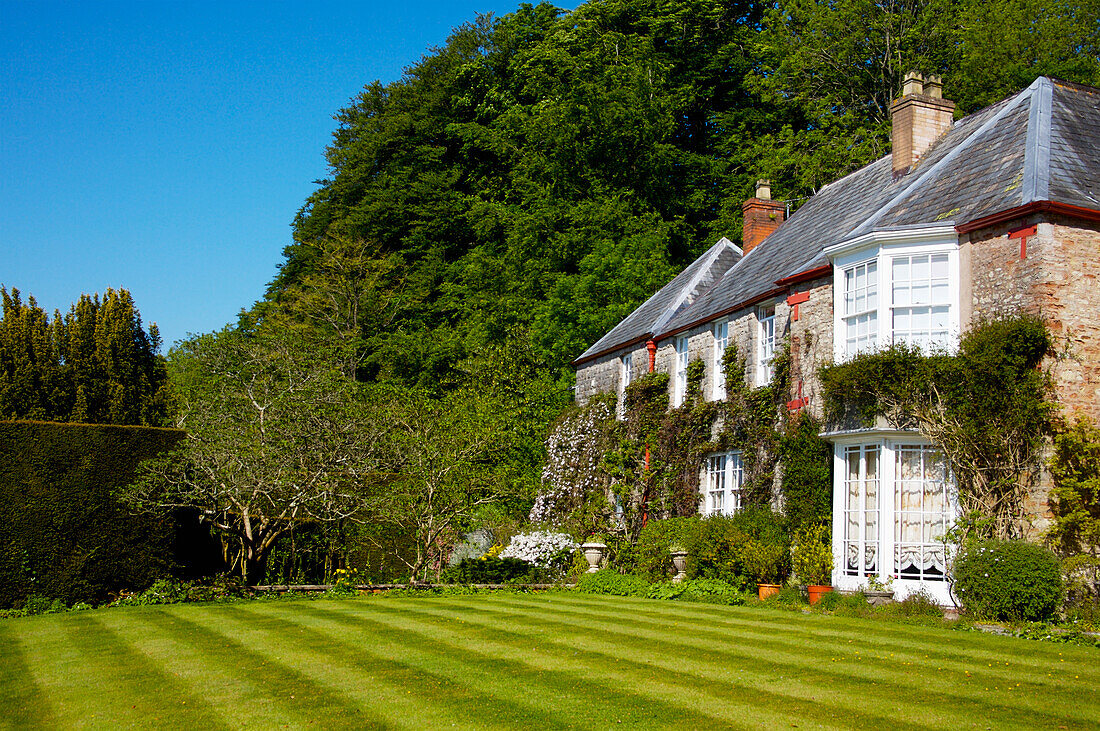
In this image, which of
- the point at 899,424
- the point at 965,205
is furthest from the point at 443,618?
the point at 965,205

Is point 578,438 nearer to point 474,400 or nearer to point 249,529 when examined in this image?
point 474,400

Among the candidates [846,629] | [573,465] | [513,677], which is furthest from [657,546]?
[513,677]

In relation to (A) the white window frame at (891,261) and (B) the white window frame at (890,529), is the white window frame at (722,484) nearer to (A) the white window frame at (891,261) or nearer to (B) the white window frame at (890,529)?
(B) the white window frame at (890,529)

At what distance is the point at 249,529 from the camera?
1588 cm

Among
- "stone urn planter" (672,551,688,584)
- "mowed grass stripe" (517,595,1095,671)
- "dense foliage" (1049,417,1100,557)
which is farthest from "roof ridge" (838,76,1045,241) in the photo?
"stone urn planter" (672,551,688,584)

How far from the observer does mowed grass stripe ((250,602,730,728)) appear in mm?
6777

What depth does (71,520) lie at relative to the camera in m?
14.1

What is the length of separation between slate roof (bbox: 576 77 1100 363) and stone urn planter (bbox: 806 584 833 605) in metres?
5.65

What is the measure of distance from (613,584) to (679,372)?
6344mm

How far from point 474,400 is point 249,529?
9.85 m

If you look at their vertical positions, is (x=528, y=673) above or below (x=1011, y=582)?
below

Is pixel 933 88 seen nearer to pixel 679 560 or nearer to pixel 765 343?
pixel 765 343

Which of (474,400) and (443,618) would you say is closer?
(443,618)

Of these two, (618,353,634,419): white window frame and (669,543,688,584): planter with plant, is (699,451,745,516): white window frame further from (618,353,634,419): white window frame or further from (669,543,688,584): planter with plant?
(618,353,634,419): white window frame
